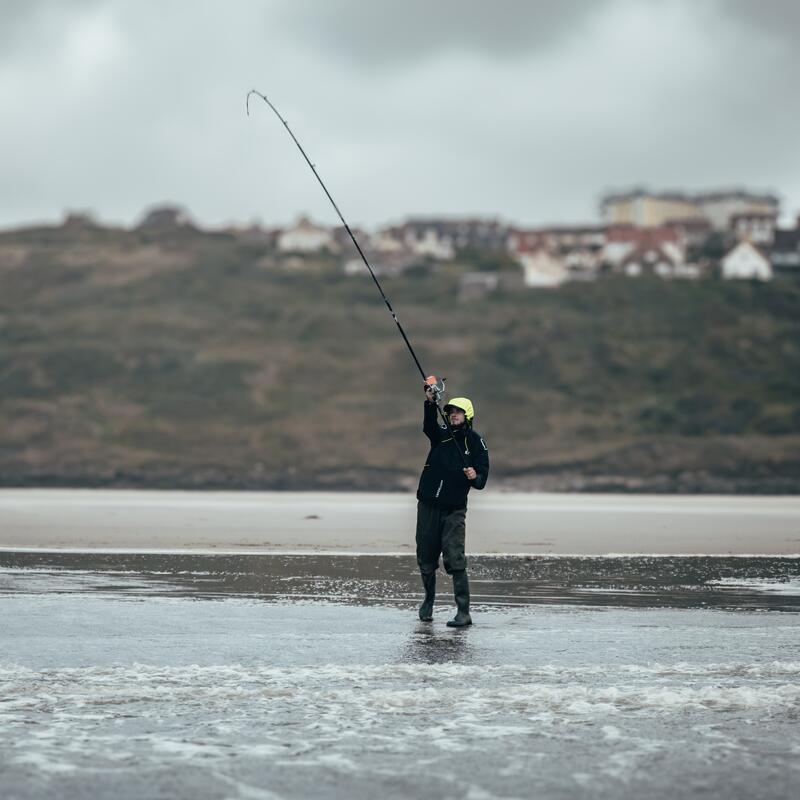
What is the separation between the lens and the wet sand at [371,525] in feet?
55.6

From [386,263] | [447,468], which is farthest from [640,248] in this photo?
[447,468]

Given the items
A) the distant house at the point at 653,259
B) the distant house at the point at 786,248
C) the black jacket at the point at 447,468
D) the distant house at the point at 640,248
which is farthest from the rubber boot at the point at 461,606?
the distant house at the point at 786,248

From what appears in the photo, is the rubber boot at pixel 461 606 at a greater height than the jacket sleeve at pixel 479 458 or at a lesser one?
lesser

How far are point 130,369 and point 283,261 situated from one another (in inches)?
1309

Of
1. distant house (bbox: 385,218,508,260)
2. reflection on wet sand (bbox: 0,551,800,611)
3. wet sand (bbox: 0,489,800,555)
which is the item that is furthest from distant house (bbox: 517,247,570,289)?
reflection on wet sand (bbox: 0,551,800,611)

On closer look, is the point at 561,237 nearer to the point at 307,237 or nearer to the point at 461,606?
the point at 307,237

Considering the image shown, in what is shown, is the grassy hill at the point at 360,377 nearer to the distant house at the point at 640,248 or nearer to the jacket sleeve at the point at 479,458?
the distant house at the point at 640,248

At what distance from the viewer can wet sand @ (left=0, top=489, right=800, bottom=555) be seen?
1694 centimetres

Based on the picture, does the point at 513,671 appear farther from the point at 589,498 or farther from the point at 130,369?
the point at 130,369

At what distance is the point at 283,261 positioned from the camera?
93938mm

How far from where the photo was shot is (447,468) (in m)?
10.4

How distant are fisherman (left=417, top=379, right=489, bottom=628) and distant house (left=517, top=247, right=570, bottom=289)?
76.6 m

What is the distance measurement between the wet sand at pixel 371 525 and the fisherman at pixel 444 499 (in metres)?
5.68

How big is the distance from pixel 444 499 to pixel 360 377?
5009cm
